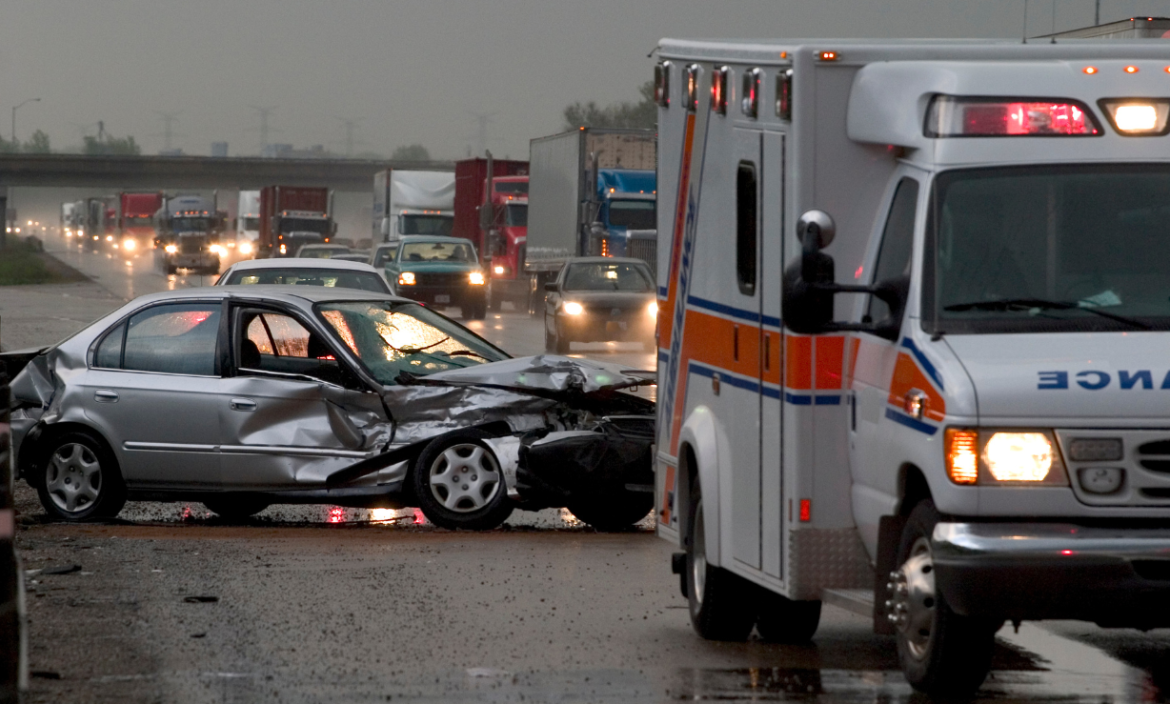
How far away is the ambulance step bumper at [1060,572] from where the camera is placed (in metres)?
5.66

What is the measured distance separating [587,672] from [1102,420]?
2324mm

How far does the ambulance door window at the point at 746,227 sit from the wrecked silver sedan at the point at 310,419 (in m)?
3.61

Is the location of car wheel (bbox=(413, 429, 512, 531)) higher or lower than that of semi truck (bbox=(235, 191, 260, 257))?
lower

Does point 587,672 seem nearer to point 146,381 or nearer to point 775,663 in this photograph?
point 775,663

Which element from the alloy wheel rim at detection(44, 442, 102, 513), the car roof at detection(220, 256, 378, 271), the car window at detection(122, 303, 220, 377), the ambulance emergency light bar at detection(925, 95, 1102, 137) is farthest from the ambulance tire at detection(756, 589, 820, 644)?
the car roof at detection(220, 256, 378, 271)

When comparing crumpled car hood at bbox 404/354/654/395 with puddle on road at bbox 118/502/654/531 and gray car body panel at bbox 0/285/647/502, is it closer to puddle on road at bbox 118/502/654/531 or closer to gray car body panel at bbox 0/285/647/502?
gray car body panel at bbox 0/285/647/502

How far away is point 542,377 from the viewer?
11328 mm

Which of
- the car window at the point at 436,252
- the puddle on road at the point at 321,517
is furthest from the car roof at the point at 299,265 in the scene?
the car window at the point at 436,252

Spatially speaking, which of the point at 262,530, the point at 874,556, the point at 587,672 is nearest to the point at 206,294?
the point at 262,530

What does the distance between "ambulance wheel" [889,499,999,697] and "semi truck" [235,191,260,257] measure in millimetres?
82163

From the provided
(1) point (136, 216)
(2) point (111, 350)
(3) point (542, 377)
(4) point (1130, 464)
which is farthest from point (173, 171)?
(4) point (1130, 464)

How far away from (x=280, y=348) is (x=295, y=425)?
2.45ft

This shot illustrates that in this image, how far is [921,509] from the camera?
6062 millimetres

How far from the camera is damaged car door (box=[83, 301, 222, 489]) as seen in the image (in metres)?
11.3
